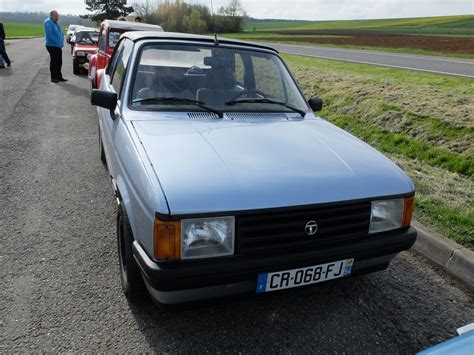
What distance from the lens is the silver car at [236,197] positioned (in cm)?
198

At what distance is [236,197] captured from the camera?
1997 millimetres

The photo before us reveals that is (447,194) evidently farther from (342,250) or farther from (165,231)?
(165,231)

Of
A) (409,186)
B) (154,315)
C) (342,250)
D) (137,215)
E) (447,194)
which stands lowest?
(154,315)

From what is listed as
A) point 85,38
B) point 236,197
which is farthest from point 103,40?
point 236,197

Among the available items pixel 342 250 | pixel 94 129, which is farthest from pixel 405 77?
pixel 342 250

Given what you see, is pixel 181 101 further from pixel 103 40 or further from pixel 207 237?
pixel 103 40

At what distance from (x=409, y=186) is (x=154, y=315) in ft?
5.94

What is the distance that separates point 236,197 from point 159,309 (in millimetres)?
1057

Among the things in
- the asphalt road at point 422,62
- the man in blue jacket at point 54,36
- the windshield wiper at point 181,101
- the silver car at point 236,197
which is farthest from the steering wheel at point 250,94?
the man in blue jacket at point 54,36

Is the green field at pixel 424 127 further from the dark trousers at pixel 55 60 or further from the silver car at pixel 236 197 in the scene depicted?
the dark trousers at pixel 55 60

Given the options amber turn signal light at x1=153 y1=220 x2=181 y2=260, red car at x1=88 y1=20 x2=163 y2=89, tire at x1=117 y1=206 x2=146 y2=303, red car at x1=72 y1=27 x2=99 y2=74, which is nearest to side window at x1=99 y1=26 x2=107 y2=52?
red car at x1=88 y1=20 x2=163 y2=89

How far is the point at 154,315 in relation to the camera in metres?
2.51

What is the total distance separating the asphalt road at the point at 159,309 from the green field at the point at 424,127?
75 centimetres

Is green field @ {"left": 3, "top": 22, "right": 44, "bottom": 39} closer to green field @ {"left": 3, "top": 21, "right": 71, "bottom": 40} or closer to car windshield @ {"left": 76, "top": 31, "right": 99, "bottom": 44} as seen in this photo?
green field @ {"left": 3, "top": 21, "right": 71, "bottom": 40}
